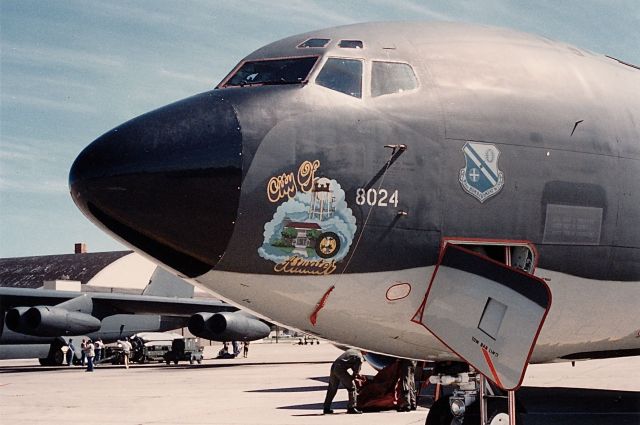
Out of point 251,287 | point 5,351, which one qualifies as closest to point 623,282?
point 251,287

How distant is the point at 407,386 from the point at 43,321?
2331cm

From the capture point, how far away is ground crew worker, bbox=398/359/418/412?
53.1 feet

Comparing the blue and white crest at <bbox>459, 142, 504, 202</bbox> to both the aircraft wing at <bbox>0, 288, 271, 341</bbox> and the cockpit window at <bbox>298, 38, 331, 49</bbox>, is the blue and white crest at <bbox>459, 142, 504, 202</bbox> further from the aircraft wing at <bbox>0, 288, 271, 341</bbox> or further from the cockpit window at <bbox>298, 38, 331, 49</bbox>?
the aircraft wing at <bbox>0, 288, 271, 341</bbox>

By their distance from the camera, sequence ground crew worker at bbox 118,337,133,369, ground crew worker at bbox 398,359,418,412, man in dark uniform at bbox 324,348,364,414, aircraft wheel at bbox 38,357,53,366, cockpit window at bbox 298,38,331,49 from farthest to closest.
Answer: aircraft wheel at bbox 38,357,53,366
ground crew worker at bbox 118,337,133,369
man in dark uniform at bbox 324,348,364,414
ground crew worker at bbox 398,359,418,412
cockpit window at bbox 298,38,331,49

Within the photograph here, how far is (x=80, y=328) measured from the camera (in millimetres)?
37344

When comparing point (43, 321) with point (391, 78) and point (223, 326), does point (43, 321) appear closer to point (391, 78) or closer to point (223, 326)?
point (223, 326)

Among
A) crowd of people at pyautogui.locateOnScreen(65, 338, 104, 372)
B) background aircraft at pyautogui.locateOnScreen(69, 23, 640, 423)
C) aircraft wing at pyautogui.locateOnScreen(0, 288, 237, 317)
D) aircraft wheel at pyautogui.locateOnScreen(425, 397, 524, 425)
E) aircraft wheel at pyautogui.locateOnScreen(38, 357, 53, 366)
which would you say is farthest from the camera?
aircraft wheel at pyautogui.locateOnScreen(38, 357, 53, 366)

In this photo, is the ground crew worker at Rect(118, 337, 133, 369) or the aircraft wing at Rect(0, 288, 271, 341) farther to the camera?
the ground crew worker at Rect(118, 337, 133, 369)

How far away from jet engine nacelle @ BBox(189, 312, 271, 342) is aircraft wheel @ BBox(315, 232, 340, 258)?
31347mm

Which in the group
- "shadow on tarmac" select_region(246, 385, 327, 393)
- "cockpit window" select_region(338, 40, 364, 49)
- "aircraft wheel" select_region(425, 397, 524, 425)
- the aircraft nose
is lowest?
"shadow on tarmac" select_region(246, 385, 327, 393)

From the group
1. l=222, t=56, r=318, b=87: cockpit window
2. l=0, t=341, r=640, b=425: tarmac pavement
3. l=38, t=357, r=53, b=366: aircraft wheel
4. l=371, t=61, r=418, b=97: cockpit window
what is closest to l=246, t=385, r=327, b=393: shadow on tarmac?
l=0, t=341, r=640, b=425: tarmac pavement

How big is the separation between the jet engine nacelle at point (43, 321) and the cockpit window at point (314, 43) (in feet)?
98.1

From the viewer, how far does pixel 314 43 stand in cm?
860

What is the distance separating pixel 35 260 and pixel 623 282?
3191 inches
